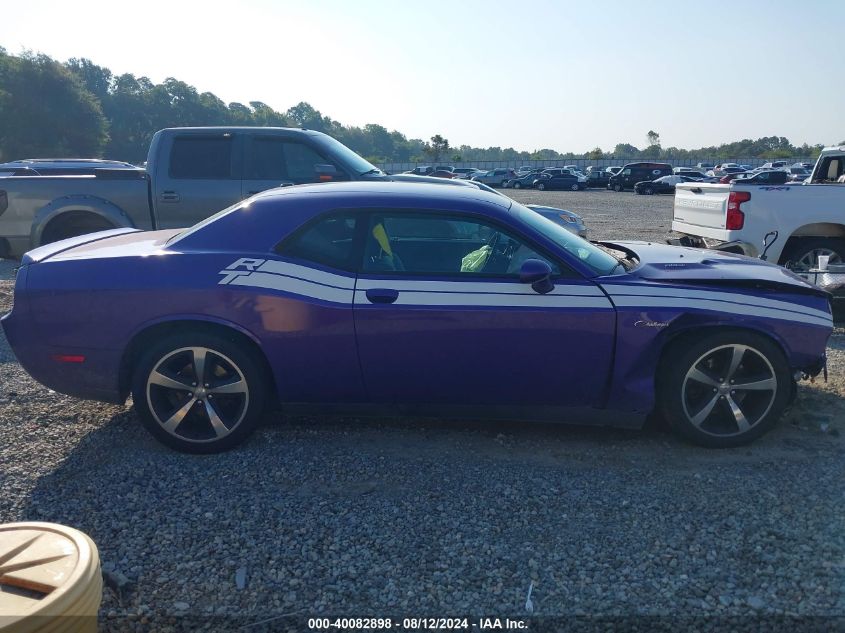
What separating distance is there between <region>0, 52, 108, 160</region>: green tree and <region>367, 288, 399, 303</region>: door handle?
2300 inches

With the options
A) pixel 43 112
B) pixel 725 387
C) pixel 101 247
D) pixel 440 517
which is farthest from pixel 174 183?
pixel 43 112

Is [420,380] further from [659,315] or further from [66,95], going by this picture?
[66,95]

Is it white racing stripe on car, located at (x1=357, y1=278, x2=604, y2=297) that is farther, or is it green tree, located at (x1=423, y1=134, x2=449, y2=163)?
green tree, located at (x1=423, y1=134, x2=449, y2=163)

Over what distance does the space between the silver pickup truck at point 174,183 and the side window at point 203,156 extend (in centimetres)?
1

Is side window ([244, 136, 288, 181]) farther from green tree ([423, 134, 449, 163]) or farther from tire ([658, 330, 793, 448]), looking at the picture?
green tree ([423, 134, 449, 163])

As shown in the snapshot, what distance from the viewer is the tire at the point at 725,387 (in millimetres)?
3971

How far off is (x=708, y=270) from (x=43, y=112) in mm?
60479

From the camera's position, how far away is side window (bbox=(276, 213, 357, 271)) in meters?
4.06

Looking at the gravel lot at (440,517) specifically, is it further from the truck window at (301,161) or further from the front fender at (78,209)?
the truck window at (301,161)

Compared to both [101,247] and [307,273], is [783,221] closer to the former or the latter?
[307,273]

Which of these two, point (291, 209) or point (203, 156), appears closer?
point (291, 209)

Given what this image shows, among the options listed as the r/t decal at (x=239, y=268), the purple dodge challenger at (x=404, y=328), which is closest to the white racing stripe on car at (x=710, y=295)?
the purple dodge challenger at (x=404, y=328)

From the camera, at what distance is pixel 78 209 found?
800 cm

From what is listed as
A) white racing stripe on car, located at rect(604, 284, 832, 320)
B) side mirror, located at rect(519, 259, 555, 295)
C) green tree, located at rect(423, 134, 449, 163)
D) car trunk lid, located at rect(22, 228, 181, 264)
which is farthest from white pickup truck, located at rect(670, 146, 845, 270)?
green tree, located at rect(423, 134, 449, 163)
